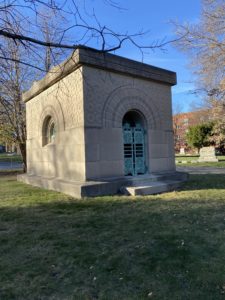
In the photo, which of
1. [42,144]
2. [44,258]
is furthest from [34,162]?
[44,258]

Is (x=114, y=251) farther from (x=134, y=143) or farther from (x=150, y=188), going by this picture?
(x=134, y=143)

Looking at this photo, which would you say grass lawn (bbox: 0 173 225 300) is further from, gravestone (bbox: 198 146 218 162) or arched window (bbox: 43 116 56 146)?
→ gravestone (bbox: 198 146 218 162)

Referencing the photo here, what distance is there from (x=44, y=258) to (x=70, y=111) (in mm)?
6236

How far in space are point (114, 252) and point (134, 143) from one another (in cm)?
649

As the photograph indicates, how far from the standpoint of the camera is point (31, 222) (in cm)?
571

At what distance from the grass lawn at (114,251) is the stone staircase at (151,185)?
1.26m

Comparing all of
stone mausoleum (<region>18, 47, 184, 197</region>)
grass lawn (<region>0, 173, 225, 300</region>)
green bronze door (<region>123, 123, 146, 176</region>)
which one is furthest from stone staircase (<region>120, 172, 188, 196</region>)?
grass lawn (<region>0, 173, 225, 300</region>)

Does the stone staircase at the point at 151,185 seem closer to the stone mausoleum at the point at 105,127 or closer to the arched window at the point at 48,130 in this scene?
the stone mausoleum at the point at 105,127

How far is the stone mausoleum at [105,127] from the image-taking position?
28.3 ft

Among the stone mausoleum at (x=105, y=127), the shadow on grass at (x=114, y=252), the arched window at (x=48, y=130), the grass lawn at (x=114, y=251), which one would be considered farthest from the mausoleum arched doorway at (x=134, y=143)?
the shadow on grass at (x=114, y=252)

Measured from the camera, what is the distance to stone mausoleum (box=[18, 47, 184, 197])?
8633mm

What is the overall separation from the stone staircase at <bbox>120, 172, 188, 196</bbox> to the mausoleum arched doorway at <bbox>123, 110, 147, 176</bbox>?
63 cm

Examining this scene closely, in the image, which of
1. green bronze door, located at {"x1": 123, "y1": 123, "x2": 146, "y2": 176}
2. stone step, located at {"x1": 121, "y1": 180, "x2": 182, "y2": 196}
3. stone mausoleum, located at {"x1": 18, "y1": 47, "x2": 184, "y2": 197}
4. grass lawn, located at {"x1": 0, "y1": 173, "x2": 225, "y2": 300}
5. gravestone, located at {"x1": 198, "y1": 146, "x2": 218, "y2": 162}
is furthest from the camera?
gravestone, located at {"x1": 198, "y1": 146, "x2": 218, "y2": 162}

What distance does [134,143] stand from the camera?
10180mm
